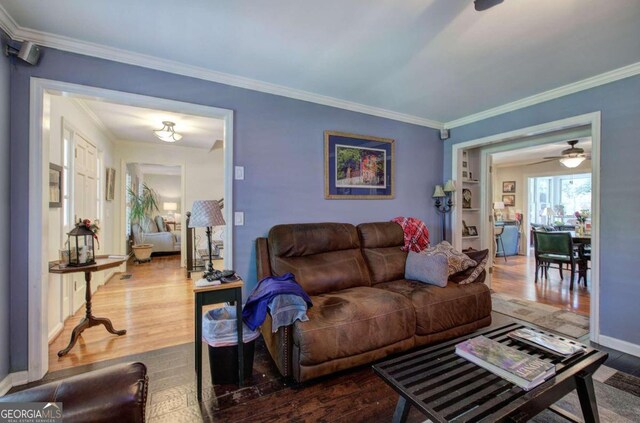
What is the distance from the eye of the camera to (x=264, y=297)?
199 centimetres

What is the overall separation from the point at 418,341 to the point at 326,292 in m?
0.85

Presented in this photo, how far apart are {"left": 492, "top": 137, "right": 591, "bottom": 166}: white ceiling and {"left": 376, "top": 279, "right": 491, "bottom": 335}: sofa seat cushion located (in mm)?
3661

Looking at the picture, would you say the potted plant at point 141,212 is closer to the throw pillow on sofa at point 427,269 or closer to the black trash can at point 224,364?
the black trash can at point 224,364

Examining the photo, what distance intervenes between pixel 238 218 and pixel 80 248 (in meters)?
1.30

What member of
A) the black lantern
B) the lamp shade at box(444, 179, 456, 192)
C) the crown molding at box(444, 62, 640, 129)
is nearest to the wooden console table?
the black lantern

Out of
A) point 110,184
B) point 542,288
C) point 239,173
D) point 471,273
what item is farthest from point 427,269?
point 110,184

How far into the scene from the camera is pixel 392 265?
2.97 m

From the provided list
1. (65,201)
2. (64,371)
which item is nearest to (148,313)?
(64,371)

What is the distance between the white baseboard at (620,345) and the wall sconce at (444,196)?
189cm

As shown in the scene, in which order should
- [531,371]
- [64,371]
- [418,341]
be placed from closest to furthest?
[531,371]
[64,371]
[418,341]

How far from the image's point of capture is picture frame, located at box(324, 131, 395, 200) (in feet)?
10.5

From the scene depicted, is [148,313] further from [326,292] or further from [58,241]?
[326,292]

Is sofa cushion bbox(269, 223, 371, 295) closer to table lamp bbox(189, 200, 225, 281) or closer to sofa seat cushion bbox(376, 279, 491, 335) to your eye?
sofa seat cushion bbox(376, 279, 491, 335)

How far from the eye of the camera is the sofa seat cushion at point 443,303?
234 centimetres
